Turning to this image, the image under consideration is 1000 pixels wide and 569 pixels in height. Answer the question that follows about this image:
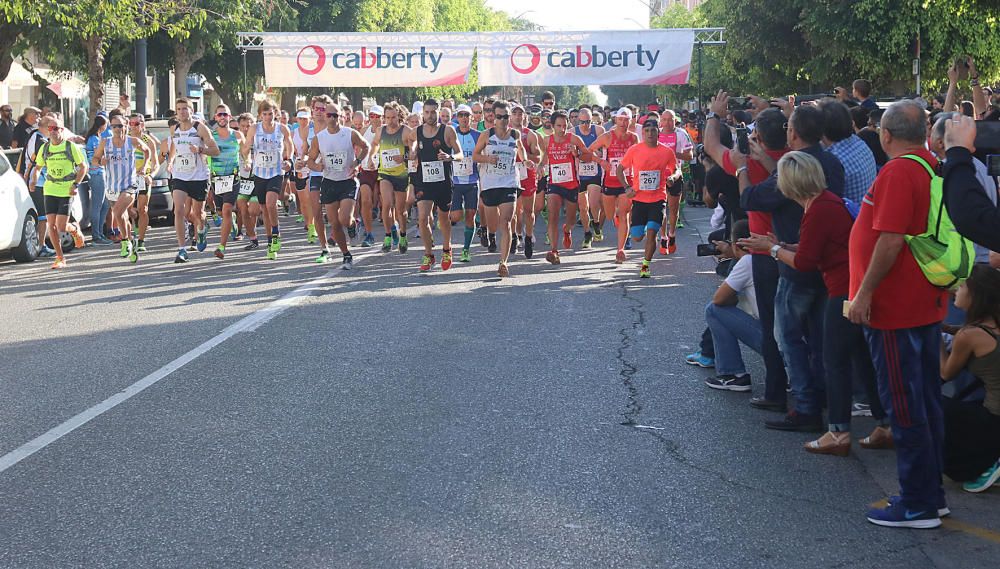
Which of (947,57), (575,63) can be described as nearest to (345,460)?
(575,63)

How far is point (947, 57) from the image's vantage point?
1212 inches

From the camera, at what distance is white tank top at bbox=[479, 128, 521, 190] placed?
48.8 feet

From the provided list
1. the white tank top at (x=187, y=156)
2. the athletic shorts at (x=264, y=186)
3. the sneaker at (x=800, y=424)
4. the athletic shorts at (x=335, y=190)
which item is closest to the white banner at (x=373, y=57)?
the athletic shorts at (x=264, y=186)

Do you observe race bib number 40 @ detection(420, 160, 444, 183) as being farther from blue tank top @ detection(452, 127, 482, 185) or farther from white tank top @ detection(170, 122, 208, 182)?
white tank top @ detection(170, 122, 208, 182)

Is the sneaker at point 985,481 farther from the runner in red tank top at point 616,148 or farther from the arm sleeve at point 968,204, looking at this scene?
the runner in red tank top at point 616,148

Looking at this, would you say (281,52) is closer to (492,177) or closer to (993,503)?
(492,177)

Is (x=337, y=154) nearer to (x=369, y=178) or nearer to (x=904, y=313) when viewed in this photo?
(x=369, y=178)

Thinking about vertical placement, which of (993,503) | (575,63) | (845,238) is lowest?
(993,503)

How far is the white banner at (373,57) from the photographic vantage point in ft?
Answer: 95.6

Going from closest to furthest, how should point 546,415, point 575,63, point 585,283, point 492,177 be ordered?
point 546,415 → point 585,283 → point 492,177 → point 575,63

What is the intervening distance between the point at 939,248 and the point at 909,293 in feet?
0.74

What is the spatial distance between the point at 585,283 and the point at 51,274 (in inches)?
249

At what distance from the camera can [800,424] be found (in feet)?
23.4

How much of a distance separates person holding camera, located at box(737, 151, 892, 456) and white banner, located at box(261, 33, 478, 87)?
75.9 feet
